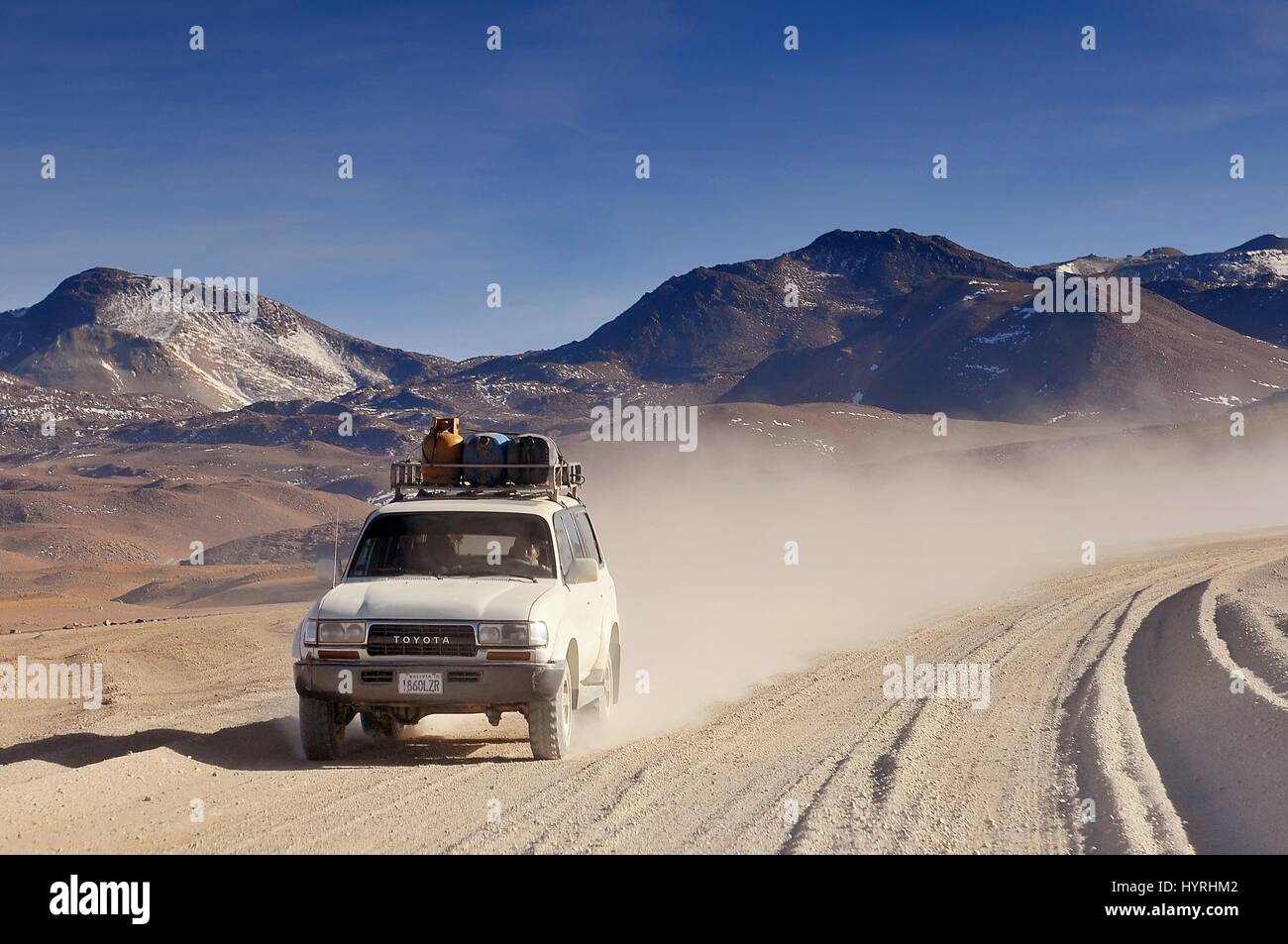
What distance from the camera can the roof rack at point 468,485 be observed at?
39.4ft

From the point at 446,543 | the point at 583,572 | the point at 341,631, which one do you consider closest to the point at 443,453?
the point at 446,543

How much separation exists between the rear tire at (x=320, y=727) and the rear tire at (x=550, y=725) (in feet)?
4.94

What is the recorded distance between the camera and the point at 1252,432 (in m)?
89.1

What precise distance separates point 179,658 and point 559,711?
533 inches

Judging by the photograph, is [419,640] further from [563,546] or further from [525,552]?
[563,546]

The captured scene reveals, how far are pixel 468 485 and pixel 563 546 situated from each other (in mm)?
1370

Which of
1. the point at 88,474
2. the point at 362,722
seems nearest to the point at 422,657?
the point at 362,722

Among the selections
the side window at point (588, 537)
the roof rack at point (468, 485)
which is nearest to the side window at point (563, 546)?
the roof rack at point (468, 485)

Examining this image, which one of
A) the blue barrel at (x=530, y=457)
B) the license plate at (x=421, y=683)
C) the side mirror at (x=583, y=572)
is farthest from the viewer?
the blue barrel at (x=530, y=457)

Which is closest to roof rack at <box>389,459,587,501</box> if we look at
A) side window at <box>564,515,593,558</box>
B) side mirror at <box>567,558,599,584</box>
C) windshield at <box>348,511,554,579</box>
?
side window at <box>564,515,593,558</box>

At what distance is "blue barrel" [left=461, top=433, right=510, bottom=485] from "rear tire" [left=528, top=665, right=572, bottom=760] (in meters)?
2.54

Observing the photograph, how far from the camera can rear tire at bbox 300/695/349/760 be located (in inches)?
409

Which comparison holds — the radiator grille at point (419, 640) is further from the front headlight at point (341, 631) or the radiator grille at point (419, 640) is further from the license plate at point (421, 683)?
the license plate at point (421, 683)

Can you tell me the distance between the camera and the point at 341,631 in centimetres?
1009
